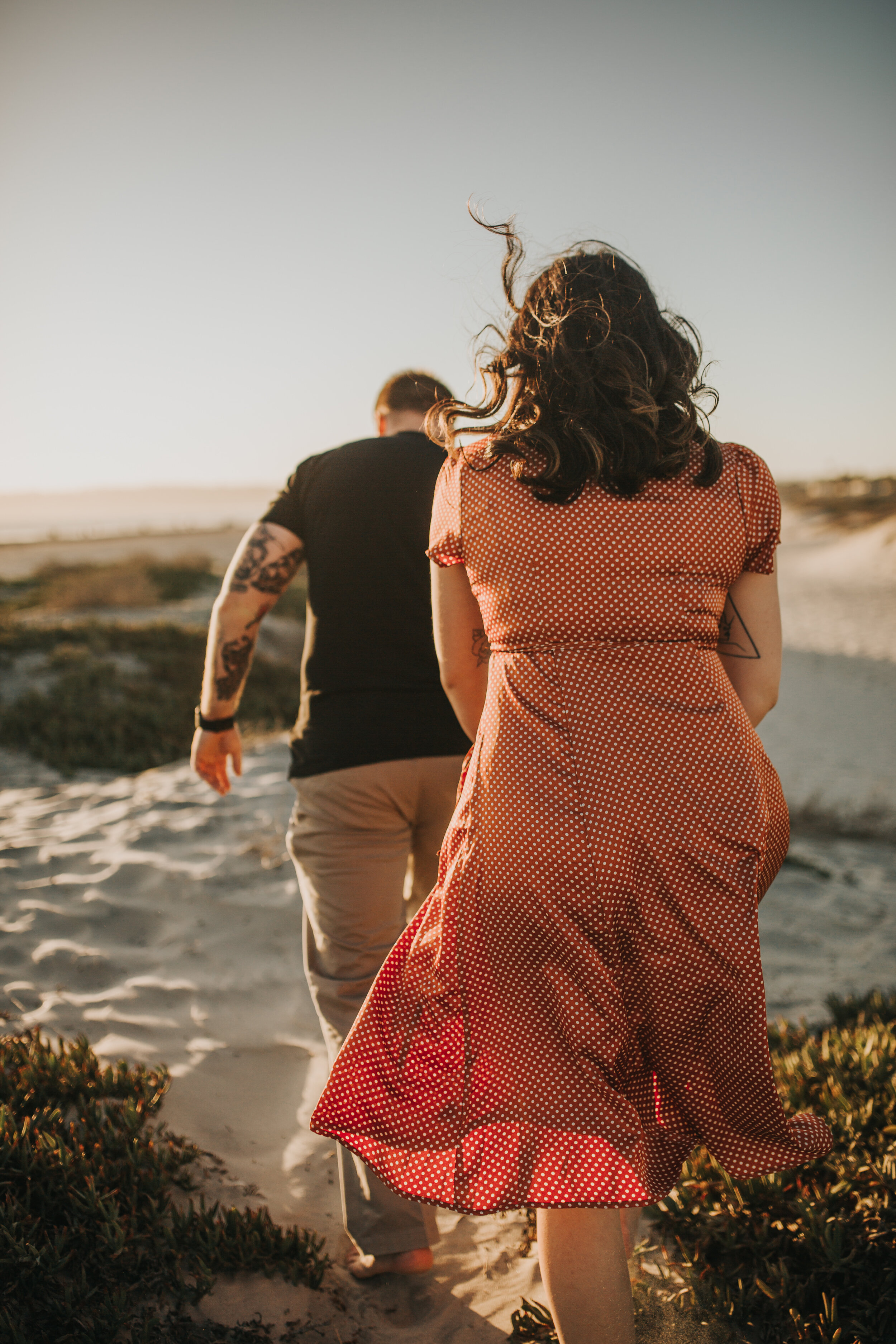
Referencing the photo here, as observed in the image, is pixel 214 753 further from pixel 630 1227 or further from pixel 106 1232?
pixel 630 1227

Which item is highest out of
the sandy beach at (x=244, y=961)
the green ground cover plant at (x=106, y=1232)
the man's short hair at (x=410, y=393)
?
the man's short hair at (x=410, y=393)

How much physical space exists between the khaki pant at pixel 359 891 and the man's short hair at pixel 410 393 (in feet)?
3.53

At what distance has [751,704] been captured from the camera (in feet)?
5.89

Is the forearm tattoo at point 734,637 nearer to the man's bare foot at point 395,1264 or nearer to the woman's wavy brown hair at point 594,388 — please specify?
the woman's wavy brown hair at point 594,388

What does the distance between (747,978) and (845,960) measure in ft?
11.6

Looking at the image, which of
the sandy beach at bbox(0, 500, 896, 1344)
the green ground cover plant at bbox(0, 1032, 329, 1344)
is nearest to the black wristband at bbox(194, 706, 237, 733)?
the green ground cover plant at bbox(0, 1032, 329, 1344)

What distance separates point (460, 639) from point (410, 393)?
3.37ft

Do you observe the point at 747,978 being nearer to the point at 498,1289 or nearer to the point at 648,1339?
the point at 648,1339

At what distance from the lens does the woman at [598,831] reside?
155cm

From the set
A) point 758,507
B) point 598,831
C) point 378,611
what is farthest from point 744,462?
point 378,611

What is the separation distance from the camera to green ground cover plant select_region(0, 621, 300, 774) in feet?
24.7

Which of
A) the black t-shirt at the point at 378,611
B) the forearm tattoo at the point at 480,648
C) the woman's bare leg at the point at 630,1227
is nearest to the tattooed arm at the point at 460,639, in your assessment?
the forearm tattoo at the point at 480,648

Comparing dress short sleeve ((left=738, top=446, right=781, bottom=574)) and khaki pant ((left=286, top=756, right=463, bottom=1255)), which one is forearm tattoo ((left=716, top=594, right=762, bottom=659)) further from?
khaki pant ((left=286, top=756, right=463, bottom=1255))

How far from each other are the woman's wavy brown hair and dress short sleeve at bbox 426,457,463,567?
7 centimetres
